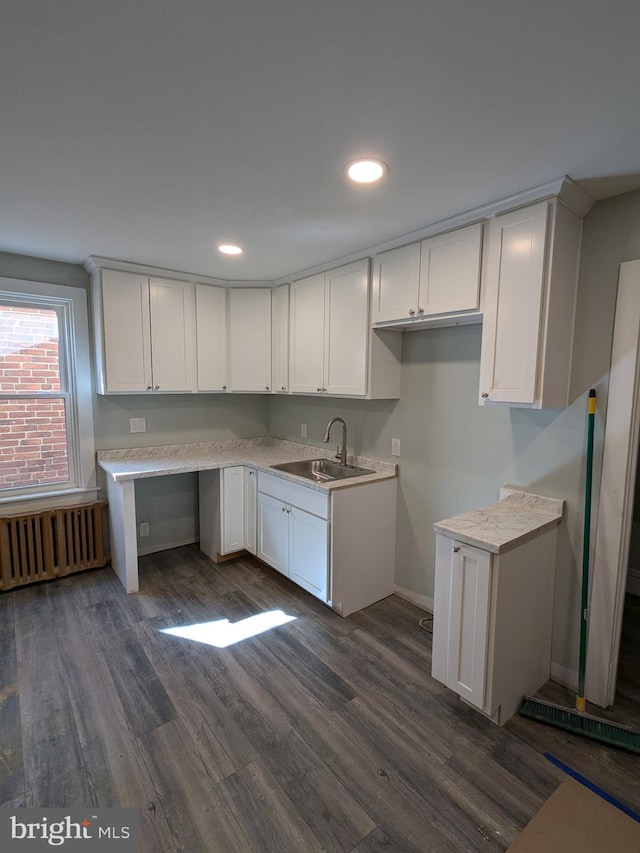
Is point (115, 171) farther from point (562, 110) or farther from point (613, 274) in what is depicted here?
point (613, 274)

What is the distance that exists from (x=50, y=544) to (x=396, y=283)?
3.20m

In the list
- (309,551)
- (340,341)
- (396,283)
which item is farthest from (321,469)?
(396,283)

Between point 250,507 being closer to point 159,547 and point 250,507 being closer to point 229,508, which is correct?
point 229,508

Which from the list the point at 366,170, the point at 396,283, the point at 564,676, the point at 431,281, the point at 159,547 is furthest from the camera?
the point at 159,547

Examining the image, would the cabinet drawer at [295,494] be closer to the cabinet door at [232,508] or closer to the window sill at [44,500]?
the cabinet door at [232,508]

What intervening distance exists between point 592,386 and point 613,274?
526 millimetres

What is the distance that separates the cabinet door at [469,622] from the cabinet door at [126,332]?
8.59ft

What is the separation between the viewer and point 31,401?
121 inches

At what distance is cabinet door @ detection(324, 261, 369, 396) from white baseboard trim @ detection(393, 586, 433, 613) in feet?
4.88

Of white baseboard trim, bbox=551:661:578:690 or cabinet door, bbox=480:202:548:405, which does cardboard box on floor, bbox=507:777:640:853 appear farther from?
cabinet door, bbox=480:202:548:405

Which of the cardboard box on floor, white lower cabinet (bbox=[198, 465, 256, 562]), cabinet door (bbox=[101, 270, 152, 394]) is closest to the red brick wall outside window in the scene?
cabinet door (bbox=[101, 270, 152, 394])

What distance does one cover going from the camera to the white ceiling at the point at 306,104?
0.99 meters

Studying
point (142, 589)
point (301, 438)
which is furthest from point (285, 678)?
point (301, 438)

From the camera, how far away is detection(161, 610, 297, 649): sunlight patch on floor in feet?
8.01
